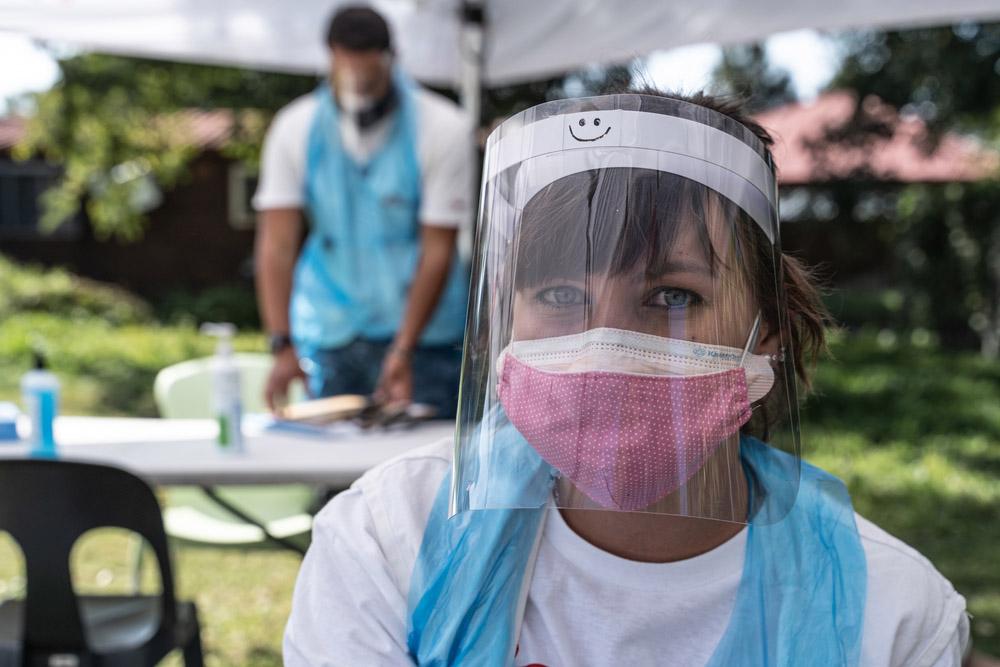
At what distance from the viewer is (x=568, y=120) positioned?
3.71 feet

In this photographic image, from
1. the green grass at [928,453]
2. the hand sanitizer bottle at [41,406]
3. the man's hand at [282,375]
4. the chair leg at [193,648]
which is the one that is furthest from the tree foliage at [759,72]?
the chair leg at [193,648]

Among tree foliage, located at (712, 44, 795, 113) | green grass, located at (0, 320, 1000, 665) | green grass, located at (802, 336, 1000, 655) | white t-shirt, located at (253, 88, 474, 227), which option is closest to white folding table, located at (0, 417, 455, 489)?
white t-shirt, located at (253, 88, 474, 227)

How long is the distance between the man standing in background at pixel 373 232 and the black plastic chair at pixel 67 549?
1046mm

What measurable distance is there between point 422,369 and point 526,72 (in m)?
1.80

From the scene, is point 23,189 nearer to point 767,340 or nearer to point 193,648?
point 193,648

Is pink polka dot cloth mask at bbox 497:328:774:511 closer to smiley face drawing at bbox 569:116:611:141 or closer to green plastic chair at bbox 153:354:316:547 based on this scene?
smiley face drawing at bbox 569:116:611:141

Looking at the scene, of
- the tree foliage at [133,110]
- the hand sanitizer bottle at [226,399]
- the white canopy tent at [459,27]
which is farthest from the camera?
the tree foliage at [133,110]

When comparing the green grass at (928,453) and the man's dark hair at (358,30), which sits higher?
the man's dark hair at (358,30)

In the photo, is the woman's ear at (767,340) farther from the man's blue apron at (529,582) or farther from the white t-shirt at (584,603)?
the white t-shirt at (584,603)

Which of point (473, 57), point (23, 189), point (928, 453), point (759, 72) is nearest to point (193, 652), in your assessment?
point (473, 57)

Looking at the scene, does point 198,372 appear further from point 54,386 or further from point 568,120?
point 568,120

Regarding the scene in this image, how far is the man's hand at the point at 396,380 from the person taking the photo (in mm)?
3191

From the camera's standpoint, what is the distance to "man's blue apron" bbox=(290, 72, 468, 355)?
10.9ft

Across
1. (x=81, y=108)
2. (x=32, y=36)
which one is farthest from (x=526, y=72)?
(x=81, y=108)
